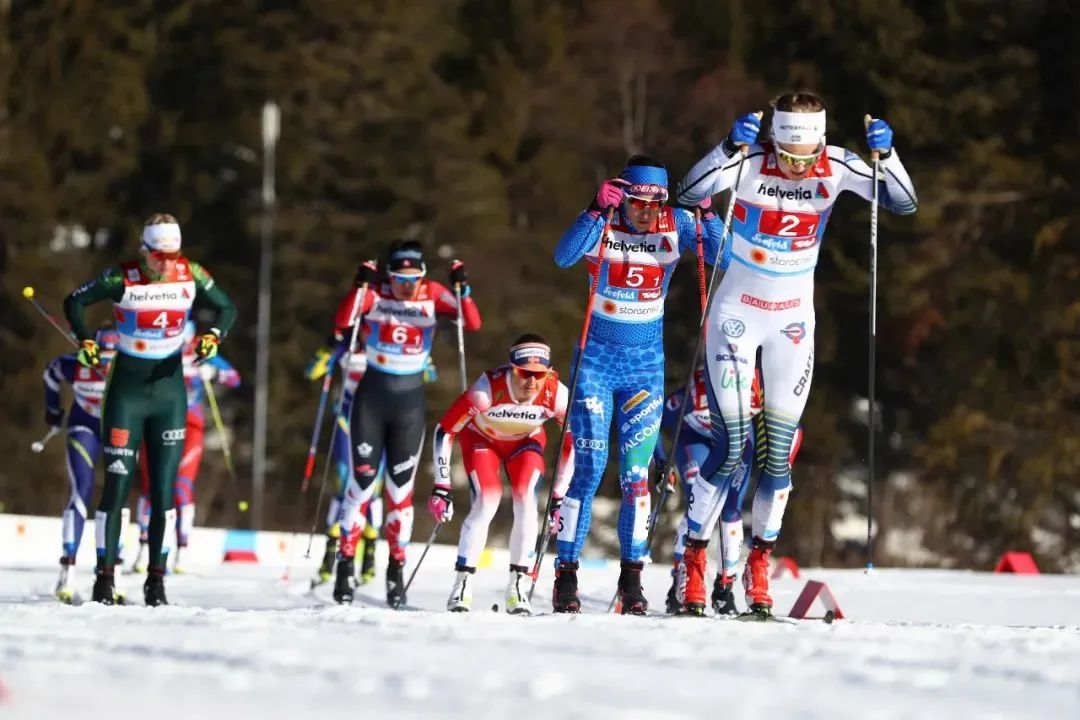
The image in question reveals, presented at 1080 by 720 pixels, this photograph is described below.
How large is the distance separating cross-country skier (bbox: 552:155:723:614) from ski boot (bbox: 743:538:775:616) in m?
0.85

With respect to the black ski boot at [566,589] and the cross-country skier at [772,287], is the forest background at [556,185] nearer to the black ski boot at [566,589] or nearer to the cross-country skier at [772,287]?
the black ski boot at [566,589]

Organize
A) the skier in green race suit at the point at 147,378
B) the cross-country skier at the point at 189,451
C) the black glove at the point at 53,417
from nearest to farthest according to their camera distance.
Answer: the skier in green race suit at the point at 147,378 < the black glove at the point at 53,417 < the cross-country skier at the point at 189,451

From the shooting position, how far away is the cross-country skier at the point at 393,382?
14586 millimetres

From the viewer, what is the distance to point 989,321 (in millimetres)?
32188

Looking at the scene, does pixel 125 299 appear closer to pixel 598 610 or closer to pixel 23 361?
pixel 598 610

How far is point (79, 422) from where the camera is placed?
52.0ft

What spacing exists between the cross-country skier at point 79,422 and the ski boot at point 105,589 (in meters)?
2.31

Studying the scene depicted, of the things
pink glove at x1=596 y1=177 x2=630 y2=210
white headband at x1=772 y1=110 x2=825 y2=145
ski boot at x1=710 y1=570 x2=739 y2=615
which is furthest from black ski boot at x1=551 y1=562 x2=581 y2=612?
white headband at x1=772 y1=110 x2=825 y2=145

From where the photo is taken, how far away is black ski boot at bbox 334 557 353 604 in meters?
14.3

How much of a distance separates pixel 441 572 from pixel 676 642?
1073 centimetres

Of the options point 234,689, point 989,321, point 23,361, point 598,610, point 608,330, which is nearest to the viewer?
point 234,689

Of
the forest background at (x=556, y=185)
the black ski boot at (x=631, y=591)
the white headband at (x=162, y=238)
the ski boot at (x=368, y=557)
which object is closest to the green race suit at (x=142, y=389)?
the white headband at (x=162, y=238)

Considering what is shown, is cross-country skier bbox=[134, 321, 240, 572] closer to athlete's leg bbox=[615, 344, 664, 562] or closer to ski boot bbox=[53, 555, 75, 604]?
ski boot bbox=[53, 555, 75, 604]

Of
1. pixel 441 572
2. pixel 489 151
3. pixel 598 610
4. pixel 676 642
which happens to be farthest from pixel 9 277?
pixel 676 642
